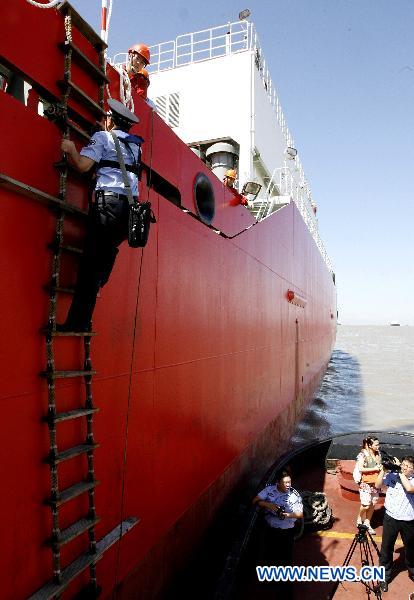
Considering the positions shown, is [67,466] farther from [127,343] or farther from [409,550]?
[409,550]

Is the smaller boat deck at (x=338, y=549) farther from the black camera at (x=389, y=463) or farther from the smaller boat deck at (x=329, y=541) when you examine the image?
the black camera at (x=389, y=463)

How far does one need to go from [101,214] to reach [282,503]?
4.01 meters

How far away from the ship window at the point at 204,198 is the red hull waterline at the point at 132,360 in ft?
0.47

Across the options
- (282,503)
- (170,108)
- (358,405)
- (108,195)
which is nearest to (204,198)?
(108,195)

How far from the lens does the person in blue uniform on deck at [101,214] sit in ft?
8.66

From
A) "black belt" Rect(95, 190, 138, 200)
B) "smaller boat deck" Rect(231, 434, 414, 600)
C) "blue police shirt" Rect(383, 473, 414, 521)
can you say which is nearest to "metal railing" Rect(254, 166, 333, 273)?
"smaller boat deck" Rect(231, 434, 414, 600)

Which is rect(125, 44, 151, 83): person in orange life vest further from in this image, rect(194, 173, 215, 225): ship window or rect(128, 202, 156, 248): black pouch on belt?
rect(128, 202, 156, 248): black pouch on belt

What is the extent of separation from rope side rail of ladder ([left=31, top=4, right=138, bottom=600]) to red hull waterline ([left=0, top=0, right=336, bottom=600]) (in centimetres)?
7

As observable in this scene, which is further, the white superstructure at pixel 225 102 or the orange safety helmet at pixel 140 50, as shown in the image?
the white superstructure at pixel 225 102

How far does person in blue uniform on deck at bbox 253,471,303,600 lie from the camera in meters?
4.54

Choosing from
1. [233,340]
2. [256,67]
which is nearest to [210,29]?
[256,67]

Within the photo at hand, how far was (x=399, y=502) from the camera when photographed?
15.5 ft

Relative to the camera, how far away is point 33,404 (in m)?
2.45

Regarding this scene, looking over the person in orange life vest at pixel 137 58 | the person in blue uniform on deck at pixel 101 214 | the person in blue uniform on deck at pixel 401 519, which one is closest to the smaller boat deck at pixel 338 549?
the person in blue uniform on deck at pixel 401 519
